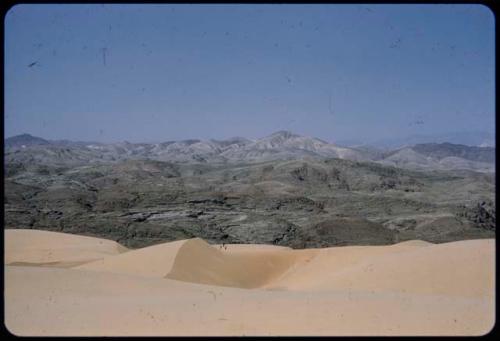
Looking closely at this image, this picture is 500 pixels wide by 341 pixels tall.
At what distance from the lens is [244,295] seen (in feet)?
29.5

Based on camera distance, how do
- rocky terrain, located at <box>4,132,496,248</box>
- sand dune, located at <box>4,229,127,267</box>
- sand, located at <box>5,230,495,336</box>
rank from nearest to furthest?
1. sand, located at <box>5,230,495,336</box>
2. sand dune, located at <box>4,229,127,267</box>
3. rocky terrain, located at <box>4,132,496,248</box>

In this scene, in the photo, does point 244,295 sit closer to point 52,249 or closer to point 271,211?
point 52,249

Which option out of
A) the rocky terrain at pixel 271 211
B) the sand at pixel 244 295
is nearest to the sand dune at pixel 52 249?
the sand at pixel 244 295

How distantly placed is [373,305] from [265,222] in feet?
84.7

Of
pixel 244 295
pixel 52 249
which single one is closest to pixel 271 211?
pixel 52 249

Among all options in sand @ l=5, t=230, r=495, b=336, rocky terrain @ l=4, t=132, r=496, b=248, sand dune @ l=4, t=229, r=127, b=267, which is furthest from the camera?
rocky terrain @ l=4, t=132, r=496, b=248

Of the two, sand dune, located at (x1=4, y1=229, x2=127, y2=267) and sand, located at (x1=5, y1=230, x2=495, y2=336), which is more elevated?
sand, located at (x1=5, y1=230, x2=495, y2=336)

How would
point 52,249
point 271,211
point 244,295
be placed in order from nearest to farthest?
point 244,295 < point 52,249 < point 271,211

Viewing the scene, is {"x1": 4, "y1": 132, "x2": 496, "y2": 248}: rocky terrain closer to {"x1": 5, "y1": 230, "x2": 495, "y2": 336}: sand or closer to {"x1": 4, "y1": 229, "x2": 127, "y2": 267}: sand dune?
{"x1": 4, "y1": 229, "x2": 127, "y2": 267}: sand dune

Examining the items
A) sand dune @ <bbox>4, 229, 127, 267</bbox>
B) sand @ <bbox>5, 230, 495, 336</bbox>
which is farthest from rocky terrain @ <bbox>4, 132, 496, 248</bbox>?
sand @ <bbox>5, 230, 495, 336</bbox>

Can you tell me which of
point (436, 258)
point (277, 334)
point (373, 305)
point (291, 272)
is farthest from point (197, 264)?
point (277, 334)

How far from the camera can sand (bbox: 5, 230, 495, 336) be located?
6.33 m

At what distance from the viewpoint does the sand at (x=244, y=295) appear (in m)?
6.33

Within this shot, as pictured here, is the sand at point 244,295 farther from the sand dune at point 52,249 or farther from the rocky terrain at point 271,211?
the rocky terrain at point 271,211
